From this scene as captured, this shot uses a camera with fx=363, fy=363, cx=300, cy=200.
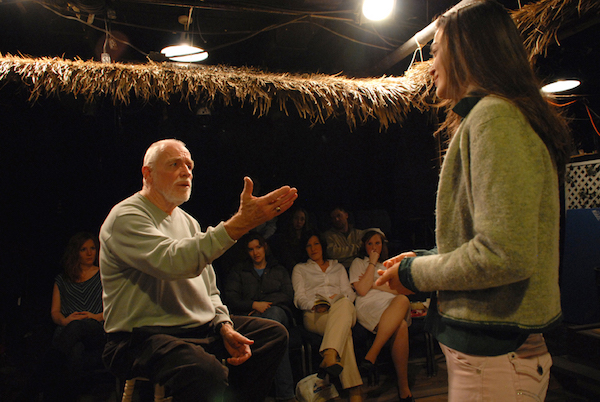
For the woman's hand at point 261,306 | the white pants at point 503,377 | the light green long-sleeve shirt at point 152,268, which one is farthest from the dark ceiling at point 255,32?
the white pants at point 503,377

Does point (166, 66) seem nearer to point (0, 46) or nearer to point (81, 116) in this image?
point (81, 116)

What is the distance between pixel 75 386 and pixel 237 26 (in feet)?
15.8

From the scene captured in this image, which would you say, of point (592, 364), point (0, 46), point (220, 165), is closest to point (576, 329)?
point (592, 364)

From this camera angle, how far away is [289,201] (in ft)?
4.95

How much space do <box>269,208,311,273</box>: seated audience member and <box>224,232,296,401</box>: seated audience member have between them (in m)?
0.33

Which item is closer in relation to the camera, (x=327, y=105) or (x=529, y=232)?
(x=529, y=232)

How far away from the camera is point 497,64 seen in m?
0.87

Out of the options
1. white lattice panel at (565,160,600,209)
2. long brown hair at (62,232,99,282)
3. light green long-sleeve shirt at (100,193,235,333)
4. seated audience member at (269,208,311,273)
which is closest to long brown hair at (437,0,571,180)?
light green long-sleeve shirt at (100,193,235,333)

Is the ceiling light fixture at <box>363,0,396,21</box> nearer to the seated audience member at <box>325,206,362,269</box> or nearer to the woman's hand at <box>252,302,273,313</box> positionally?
the seated audience member at <box>325,206,362,269</box>

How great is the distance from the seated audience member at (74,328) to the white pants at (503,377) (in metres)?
2.63

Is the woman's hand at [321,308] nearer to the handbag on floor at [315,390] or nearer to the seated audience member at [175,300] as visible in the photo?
the handbag on floor at [315,390]

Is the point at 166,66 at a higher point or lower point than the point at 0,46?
lower

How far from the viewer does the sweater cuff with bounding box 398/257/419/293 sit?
2.89ft

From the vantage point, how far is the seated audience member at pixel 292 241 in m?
3.72
